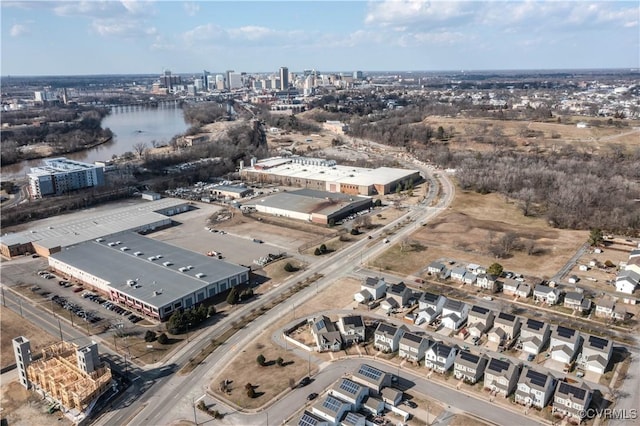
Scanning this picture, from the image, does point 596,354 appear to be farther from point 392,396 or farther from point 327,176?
point 327,176

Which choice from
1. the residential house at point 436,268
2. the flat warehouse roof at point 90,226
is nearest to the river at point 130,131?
the flat warehouse roof at point 90,226

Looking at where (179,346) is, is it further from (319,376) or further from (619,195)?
(619,195)

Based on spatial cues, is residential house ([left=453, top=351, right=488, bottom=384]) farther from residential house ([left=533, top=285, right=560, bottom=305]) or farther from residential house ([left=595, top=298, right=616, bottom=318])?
residential house ([left=595, top=298, right=616, bottom=318])

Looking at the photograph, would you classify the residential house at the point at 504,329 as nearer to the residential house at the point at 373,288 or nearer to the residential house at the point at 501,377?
the residential house at the point at 501,377

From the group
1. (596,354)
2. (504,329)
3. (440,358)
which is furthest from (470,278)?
(440,358)

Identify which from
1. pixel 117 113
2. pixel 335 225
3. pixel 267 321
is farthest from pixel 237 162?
pixel 117 113

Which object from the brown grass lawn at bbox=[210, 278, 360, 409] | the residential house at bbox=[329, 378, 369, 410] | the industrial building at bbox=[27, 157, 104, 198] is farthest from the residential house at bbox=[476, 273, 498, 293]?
the industrial building at bbox=[27, 157, 104, 198]
